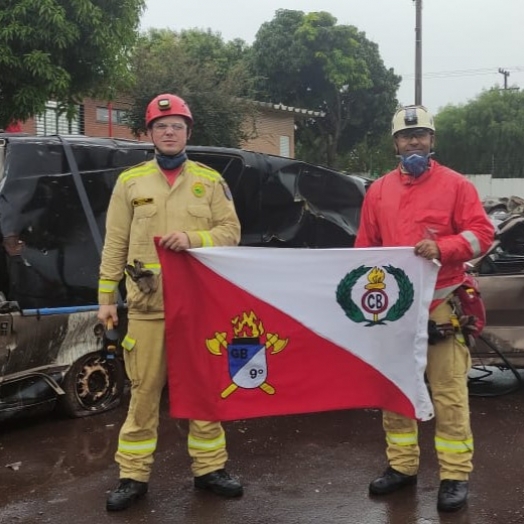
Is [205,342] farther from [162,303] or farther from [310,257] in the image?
[310,257]

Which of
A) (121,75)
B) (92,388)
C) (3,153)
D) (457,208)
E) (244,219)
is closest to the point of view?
(457,208)

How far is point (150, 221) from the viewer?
3.74 m

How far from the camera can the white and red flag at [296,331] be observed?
12.2 feet

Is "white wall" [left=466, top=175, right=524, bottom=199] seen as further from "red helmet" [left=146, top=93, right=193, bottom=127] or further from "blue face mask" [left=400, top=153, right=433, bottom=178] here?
"red helmet" [left=146, top=93, right=193, bottom=127]

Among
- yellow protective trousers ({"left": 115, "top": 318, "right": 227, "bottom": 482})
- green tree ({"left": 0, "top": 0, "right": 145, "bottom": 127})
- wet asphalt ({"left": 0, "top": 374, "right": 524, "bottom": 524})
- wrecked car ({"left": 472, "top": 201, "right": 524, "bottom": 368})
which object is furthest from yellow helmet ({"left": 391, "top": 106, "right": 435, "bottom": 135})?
green tree ({"left": 0, "top": 0, "right": 145, "bottom": 127})

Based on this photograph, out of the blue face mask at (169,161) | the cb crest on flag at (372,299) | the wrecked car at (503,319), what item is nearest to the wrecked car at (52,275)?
the blue face mask at (169,161)

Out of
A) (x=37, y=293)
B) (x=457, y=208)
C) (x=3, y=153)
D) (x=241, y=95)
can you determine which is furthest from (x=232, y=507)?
(x=241, y=95)

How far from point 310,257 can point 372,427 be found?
6.15 ft

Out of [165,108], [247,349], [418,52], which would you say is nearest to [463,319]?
[247,349]

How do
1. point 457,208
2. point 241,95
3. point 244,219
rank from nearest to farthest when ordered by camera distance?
point 457,208 < point 244,219 < point 241,95

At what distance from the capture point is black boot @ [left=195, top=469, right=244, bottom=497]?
12.8 feet

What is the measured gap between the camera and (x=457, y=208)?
369cm

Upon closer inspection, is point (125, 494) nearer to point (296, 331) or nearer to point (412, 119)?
point (296, 331)

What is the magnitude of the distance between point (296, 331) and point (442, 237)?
2.88 ft
